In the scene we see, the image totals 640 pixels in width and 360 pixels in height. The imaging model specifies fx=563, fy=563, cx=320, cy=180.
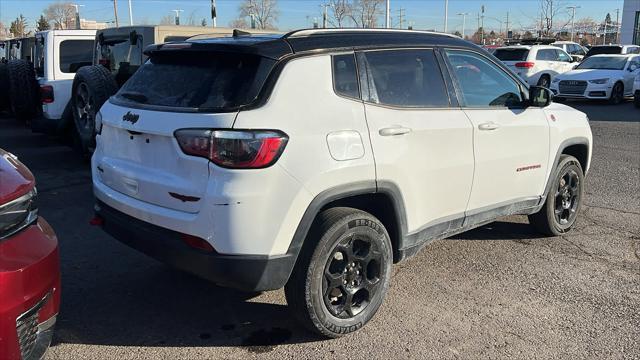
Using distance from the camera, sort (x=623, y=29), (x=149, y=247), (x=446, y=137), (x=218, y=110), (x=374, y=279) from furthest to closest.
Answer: (x=623, y=29) → (x=446, y=137) → (x=374, y=279) → (x=149, y=247) → (x=218, y=110)

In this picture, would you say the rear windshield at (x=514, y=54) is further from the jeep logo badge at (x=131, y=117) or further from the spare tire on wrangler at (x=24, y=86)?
the jeep logo badge at (x=131, y=117)

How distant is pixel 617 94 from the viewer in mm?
17734

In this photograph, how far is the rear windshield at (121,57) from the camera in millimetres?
7742

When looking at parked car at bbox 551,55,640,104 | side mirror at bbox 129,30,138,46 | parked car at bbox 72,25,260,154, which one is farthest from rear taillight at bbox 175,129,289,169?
parked car at bbox 551,55,640,104

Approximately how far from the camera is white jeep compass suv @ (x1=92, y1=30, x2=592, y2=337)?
2.96m

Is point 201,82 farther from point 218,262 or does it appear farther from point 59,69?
point 59,69

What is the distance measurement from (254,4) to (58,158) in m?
49.0

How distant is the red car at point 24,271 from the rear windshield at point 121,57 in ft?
17.0

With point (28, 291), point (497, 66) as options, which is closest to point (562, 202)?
point (497, 66)

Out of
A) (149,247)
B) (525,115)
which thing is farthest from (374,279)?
(525,115)

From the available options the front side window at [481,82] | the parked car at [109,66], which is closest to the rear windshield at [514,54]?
the parked car at [109,66]

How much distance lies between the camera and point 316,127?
314 centimetres

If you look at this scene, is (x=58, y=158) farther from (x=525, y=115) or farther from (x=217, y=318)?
(x=525, y=115)

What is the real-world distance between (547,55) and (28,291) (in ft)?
66.8
